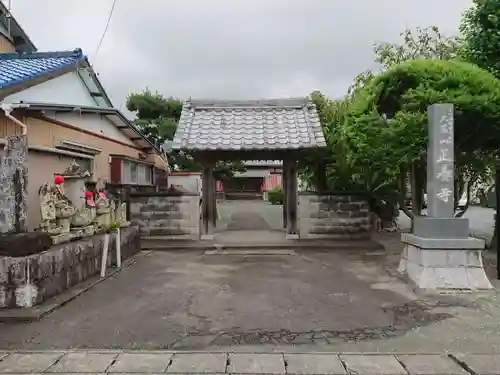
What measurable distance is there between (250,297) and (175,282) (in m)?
1.82

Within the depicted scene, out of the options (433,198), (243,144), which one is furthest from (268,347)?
(243,144)

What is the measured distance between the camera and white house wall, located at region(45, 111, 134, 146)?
37.7 feet

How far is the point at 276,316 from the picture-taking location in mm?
6250

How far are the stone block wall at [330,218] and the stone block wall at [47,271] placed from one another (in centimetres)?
622

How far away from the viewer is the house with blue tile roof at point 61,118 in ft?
31.0

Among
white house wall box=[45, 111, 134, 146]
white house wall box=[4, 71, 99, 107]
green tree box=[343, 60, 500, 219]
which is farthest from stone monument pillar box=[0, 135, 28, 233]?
green tree box=[343, 60, 500, 219]

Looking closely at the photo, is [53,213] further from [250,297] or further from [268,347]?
[268,347]

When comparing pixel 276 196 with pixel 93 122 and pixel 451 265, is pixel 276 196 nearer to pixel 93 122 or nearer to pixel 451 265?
pixel 93 122

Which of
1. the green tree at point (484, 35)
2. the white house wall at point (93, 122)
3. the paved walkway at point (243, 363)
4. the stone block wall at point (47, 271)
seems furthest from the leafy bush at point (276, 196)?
the paved walkway at point (243, 363)

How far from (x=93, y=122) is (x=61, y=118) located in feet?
7.16

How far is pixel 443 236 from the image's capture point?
314 inches

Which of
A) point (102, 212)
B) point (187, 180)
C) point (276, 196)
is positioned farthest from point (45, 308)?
point (276, 196)

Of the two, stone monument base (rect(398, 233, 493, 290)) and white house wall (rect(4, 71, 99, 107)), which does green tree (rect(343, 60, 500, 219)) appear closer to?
stone monument base (rect(398, 233, 493, 290))

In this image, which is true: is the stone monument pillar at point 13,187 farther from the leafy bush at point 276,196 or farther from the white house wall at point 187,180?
the leafy bush at point 276,196
